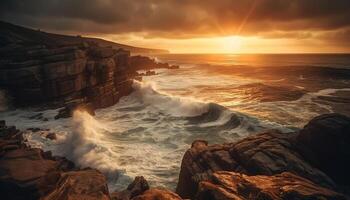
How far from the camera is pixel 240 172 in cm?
1090

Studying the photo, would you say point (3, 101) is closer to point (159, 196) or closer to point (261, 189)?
point (159, 196)

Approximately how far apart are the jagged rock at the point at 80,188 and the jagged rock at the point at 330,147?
902 cm

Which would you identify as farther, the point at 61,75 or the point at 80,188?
the point at 61,75

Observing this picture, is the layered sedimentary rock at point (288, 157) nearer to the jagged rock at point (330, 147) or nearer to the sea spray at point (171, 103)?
the jagged rock at point (330, 147)

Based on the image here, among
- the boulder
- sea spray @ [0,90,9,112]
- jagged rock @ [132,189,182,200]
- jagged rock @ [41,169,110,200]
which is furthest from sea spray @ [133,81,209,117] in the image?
jagged rock @ [132,189,182,200]

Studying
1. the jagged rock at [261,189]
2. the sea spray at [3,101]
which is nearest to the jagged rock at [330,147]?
the jagged rock at [261,189]

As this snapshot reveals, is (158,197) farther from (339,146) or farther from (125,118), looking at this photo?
(125,118)

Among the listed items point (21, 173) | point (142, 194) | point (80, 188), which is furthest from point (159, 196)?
point (21, 173)

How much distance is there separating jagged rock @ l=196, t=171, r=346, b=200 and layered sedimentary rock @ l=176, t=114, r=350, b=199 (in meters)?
1.91

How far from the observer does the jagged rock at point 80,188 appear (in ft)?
28.3

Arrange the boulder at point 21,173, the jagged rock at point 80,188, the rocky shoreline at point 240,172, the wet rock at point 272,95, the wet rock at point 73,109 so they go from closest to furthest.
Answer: the rocky shoreline at point 240,172, the jagged rock at point 80,188, the boulder at point 21,173, the wet rock at point 73,109, the wet rock at point 272,95

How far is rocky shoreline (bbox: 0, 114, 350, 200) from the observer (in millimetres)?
7848

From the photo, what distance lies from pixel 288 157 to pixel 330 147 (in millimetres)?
2122

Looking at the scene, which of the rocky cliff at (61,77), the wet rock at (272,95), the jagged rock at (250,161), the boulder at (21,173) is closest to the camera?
the boulder at (21,173)
